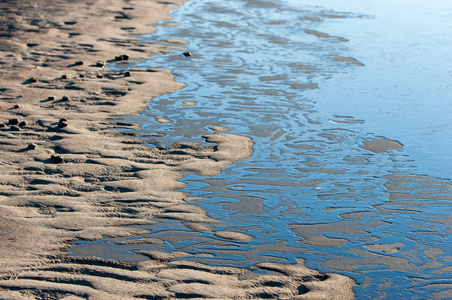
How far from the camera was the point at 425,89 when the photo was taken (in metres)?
8.11

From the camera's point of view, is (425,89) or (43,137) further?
(425,89)

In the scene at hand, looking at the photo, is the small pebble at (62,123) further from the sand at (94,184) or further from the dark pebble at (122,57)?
Result: the dark pebble at (122,57)

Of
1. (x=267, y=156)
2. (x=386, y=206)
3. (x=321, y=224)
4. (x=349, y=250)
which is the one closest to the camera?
(x=349, y=250)

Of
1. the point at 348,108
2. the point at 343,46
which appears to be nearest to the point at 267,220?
the point at 348,108

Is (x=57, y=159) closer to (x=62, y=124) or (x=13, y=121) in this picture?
(x=62, y=124)

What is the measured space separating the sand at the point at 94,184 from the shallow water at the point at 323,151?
0.17 meters

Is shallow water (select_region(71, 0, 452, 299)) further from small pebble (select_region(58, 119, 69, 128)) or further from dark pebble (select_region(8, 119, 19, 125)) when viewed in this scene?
dark pebble (select_region(8, 119, 19, 125))

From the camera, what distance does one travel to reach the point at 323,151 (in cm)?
562

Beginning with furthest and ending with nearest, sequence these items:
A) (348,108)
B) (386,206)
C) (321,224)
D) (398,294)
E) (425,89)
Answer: (425,89) < (348,108) < (386,206) < (321,224) < (398,294)

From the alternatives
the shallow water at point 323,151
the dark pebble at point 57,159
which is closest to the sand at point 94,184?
the dark pebble at point 57,159

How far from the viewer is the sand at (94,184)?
3.27 meters

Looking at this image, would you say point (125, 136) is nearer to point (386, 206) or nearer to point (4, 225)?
point (4, 225)

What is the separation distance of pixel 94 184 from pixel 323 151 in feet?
7.98

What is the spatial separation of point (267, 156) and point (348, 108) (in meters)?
2.10
